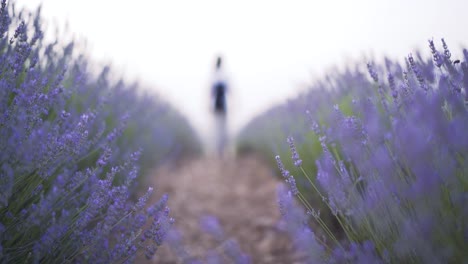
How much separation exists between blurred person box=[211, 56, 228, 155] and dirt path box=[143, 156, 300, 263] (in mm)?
4178

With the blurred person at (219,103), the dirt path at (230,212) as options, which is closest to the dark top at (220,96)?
the blurred person at (219,103)

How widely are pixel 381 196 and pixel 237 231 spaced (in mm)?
1854

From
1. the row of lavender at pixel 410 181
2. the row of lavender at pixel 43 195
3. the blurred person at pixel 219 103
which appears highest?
the blurred person at pixel 219 103

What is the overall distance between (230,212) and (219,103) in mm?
6578

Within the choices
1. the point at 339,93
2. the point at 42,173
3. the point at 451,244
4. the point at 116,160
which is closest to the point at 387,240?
the point at 451,244

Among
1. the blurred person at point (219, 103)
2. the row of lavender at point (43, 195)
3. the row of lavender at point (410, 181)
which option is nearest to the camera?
the row of lavender at point (410, 181)

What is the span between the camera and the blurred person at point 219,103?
30.4 ft

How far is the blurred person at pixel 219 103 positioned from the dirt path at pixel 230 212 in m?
4.18

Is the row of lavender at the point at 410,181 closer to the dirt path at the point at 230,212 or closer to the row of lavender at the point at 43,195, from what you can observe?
the row of lavender at the point at 43,195

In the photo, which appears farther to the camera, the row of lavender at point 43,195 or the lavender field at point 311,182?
the row of lavender at point 43,195

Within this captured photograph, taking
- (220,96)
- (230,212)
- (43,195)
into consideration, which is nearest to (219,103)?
(220,96)

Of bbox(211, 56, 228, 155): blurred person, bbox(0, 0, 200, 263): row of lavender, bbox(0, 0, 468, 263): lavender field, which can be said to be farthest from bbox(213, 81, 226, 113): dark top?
bbox(0, 0, 200, 263): row of lavender

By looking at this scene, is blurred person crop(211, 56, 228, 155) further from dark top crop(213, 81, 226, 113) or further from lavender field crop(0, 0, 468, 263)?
lavender field crop(0, 0, 468, 263)

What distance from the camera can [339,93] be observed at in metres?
2.29
